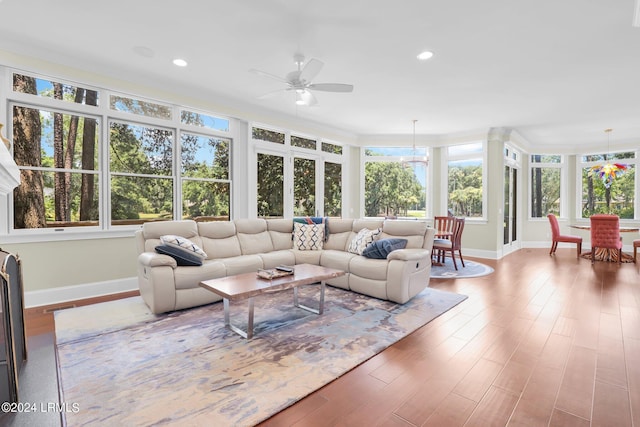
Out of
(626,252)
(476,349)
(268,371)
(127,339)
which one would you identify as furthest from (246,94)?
(626,252)

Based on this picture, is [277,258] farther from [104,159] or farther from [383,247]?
[104,159]

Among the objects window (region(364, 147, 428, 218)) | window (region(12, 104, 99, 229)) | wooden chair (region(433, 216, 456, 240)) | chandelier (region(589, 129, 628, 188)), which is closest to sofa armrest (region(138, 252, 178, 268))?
window (region(12, 104, 99, 229))

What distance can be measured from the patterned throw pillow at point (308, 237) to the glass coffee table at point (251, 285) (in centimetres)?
131

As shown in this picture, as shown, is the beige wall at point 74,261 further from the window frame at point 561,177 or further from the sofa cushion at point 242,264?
the window frame at point 561,177

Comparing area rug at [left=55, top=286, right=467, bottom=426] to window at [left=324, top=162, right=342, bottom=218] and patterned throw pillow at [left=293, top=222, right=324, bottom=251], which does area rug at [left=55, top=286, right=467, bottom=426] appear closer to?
patterned throw pillow at [left=293, top=222, right=324, bottom=251]

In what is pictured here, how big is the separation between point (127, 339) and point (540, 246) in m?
9.74

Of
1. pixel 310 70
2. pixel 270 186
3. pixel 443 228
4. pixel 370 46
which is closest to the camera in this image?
pixel 310 70

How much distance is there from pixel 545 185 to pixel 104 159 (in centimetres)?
1036

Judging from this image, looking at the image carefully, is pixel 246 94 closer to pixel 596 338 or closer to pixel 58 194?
pixel 58 194

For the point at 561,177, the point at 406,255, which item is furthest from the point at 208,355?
the point at 561,177

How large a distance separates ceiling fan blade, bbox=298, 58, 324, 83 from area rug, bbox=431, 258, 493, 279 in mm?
3581

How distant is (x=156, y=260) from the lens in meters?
3.23

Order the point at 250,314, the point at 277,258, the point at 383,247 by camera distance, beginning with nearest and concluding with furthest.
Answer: the point at 250,314 → the point at 383,247 → the point at 277,258

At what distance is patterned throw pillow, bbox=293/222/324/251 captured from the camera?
4828 mm
